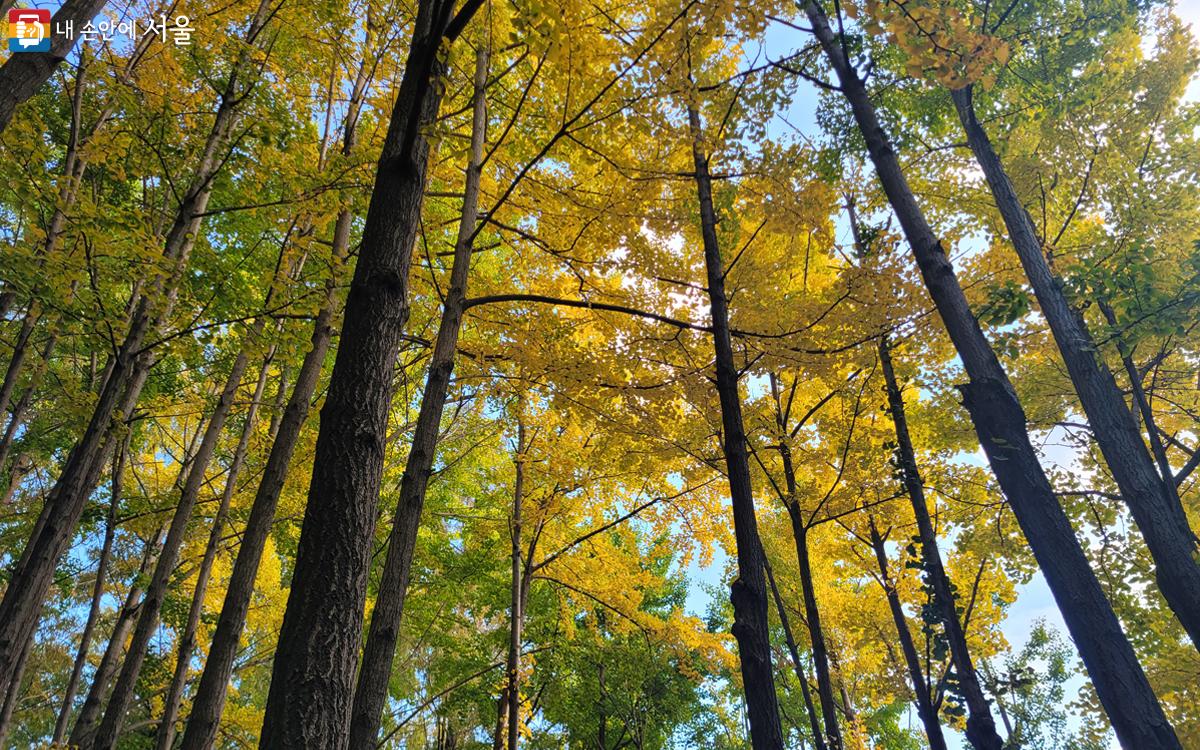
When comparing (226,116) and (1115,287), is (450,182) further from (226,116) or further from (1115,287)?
(1115,287)

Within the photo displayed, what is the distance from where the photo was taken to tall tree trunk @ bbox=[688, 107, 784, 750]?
10.5 ft

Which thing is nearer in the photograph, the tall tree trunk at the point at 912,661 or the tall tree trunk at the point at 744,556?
the tall tree trunk at the point at 744,556

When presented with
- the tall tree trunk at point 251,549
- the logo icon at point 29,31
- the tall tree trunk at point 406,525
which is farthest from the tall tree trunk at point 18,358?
the tall tree trunk at point 406,525

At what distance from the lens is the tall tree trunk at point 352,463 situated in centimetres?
138

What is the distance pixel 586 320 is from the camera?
511 centimetres

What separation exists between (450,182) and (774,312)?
337cm

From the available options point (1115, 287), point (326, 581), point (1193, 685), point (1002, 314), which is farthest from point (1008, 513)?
point (326, 581)

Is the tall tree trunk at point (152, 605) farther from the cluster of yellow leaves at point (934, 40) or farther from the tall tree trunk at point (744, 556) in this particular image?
the cluster of yellow leaves at point (934, 40)

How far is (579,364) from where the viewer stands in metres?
4.44

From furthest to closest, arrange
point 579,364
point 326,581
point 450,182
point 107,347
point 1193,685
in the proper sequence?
point 1193,685
point 450,182
point 107,347
point 579,364
point 326,581

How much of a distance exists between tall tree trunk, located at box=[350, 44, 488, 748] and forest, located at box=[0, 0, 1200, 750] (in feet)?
0.08

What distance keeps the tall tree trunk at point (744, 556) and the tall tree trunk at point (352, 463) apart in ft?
7.63

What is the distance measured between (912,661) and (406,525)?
586 centimetres

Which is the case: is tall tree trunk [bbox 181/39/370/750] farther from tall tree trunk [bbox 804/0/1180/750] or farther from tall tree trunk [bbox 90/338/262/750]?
tall tree trunk [bbox 804/0/1180/750]
